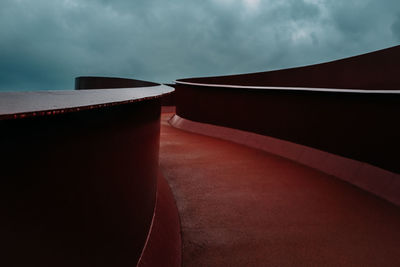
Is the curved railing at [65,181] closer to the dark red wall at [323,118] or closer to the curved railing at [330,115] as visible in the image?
the curved railing at [330,115]

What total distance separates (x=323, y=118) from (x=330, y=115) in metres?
0.15

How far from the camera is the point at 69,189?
1011mm

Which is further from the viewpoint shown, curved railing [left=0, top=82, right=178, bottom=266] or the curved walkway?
the curved walkway

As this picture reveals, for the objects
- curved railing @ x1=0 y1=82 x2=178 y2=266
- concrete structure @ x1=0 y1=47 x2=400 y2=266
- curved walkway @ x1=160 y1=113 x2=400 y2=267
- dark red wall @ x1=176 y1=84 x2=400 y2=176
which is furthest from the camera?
dark red wall @ x1=176 y1=84 x2=400 y2=176

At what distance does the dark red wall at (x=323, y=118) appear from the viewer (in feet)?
12.3

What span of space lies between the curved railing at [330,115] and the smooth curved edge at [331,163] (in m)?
0.01

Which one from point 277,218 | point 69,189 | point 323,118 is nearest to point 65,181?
point 69,189

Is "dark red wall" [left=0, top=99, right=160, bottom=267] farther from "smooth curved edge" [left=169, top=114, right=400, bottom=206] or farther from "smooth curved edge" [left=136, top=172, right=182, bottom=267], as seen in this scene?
"smooth curved edge" [left=169, top=114, right=400, bottom=206]

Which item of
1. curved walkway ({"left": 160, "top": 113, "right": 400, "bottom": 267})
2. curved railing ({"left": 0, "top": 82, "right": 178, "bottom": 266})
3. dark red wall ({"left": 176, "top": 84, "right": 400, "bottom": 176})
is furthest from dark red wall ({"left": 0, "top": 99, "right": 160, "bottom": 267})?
dark red wall ({"left": 176, "top": 84, "right": 400, "bottom": 176})

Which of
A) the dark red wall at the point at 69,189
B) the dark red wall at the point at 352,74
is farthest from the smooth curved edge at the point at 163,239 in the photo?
the dark red wall at the point at 352,74

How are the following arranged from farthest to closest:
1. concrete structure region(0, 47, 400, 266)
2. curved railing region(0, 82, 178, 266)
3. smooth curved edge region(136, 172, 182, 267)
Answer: smooth curved edge region(136, 172, 182, 267)
concrete structure region(0, 47, 400, 266)
curved railing region(0, 82, 178, 266)

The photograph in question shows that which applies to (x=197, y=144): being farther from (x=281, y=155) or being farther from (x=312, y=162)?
(x=312, y=162)

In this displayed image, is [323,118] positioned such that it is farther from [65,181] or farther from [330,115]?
[65,181]

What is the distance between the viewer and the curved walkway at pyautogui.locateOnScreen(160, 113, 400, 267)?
2.41 metres
